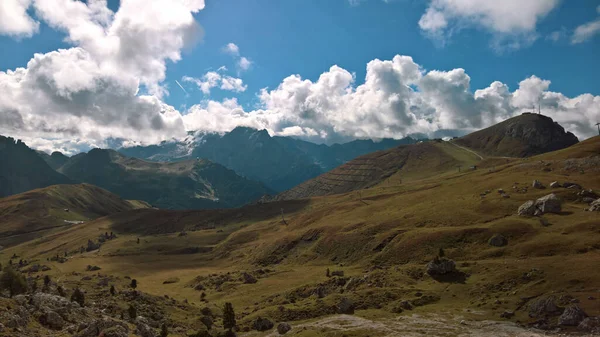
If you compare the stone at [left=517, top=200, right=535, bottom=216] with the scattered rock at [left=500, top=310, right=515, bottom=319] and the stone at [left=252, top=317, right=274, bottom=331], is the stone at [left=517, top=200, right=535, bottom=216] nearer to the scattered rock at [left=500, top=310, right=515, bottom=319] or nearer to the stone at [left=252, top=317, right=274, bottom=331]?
the scattered rock at [left=500, top=310, right=515, bottom=319]

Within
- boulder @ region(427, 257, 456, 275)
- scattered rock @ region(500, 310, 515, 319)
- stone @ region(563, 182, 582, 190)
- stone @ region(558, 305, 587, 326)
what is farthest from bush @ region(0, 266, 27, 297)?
stone @ region(563, 182, 582, 190)

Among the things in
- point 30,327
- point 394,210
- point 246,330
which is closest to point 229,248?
point 394,210

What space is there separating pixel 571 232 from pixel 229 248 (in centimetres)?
14765

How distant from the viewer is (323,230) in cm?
15300

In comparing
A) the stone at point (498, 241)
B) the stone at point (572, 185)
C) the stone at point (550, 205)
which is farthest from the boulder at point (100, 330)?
the stone at point (572, 185)

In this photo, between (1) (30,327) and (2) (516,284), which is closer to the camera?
(1) (30,327)

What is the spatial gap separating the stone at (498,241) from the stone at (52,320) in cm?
8613

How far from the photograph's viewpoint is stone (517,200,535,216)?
106 metres

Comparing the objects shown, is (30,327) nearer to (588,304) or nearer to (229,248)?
(588,304)

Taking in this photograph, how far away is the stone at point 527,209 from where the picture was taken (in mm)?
106044

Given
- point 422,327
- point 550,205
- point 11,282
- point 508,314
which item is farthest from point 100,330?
point 550,205

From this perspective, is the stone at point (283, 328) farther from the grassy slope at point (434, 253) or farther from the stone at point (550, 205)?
the stone at point (550, 205)

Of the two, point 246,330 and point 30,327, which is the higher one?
point 30,327

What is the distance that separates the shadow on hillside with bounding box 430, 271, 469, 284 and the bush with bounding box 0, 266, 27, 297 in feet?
245
